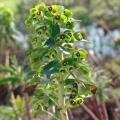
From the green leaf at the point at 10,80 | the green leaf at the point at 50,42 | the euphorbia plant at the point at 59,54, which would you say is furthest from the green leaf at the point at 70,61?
the green leaf at the point at 10,80

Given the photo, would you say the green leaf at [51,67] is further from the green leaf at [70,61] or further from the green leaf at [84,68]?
the green leaf at [84,68]

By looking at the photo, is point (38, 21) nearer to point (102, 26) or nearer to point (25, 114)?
point (25, 114)

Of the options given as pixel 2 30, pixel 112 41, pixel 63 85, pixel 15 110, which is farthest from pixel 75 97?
pixel 112 41

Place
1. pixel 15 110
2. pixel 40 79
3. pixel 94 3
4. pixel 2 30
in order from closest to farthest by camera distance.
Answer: pixel 40 79, pixel 15 110, pixel 2 30, pixel 94 3

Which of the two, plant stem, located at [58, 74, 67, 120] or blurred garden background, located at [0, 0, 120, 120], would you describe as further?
blurred garden background, located at [0, 0, 120, 120]

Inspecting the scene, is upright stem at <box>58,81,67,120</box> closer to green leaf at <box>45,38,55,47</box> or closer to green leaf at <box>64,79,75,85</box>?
green leaf at <box>64,79,75,85</box>

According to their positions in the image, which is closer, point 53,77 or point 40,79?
point 53,77

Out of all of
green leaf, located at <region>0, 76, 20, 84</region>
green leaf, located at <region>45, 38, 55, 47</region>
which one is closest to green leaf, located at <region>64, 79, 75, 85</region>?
green leaf, located at <region>45, 38, 55, 47</region>
